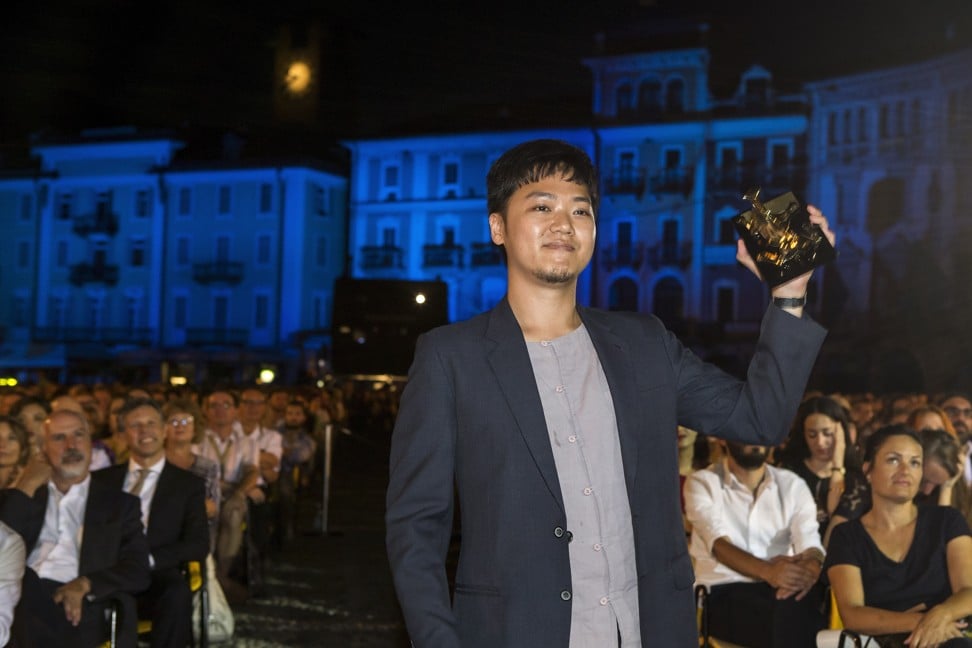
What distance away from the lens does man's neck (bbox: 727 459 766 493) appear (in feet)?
19.7

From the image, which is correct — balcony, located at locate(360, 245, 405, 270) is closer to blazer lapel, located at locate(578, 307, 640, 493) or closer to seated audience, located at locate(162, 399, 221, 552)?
seated audience, located at locate(162, 399, 221, 552)

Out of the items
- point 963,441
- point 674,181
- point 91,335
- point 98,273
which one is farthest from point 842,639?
point 91,335

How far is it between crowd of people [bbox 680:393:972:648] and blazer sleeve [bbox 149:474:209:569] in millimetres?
2654

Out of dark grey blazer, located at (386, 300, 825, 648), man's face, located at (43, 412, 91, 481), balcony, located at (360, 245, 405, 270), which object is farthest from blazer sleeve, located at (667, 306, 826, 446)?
balcony, located at (360, 245, 405, 270)

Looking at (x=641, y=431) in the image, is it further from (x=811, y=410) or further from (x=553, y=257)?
(x=811, y=410)

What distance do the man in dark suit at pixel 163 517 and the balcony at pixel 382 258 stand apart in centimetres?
4328

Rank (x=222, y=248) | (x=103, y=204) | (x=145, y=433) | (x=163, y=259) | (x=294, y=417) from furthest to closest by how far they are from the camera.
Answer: (x=103, y=204)
(x=163, y=259)
(x=222, y=248)
(x=294, y=417)
(x=145, y=433)

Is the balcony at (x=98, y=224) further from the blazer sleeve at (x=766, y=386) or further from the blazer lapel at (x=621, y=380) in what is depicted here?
the blazer sleeve at (x=766, y=386)

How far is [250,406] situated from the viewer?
10.5m

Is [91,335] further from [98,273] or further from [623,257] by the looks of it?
[623,257]

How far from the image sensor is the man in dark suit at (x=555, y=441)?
7.54ft

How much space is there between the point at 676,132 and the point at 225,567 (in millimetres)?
38242

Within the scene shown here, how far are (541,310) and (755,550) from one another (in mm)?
3718

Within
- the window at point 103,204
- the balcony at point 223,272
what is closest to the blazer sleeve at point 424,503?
the balcony at point 223,272
